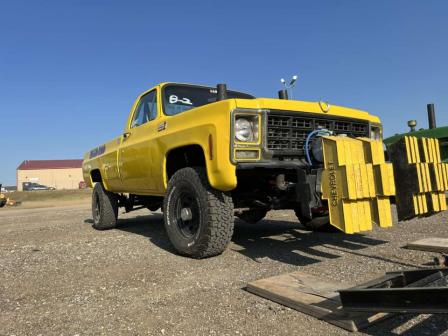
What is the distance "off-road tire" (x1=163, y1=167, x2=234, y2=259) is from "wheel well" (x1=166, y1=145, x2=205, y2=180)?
37 cm

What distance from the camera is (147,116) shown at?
5578mm

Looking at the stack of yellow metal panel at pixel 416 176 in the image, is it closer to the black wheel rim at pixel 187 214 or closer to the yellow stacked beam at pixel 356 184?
the yellow stacked beam at pixel 356 184

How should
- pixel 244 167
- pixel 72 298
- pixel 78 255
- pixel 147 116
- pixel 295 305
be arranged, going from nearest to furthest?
pixel 295 305
pixel 72 298
pixel 244 167
pixel 78 255
pixel 147 116

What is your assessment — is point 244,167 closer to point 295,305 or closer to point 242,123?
point 242,123

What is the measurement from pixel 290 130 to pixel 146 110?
8.72 ft

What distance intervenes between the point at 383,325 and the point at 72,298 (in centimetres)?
229

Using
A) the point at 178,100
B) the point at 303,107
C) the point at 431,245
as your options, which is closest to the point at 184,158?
the point at 178,100

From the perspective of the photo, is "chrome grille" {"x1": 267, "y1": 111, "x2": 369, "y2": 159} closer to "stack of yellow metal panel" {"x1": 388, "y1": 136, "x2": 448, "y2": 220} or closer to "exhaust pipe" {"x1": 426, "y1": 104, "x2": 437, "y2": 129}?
"stack of yellow metal panel" {"x1": 388, "y1": 136, "x2": 448, "y2": 220}

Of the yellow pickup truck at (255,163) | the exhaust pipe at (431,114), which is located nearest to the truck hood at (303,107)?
the yellow pickup truck at (255,163)

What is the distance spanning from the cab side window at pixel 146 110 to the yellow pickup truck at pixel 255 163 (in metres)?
0.06

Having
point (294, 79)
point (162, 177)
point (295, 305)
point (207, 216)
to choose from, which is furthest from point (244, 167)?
point (294, 79)

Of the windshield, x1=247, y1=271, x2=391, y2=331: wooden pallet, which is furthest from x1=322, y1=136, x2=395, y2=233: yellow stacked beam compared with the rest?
the windshield

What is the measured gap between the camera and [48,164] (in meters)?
81.9

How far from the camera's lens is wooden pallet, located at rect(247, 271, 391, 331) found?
7.47ft
